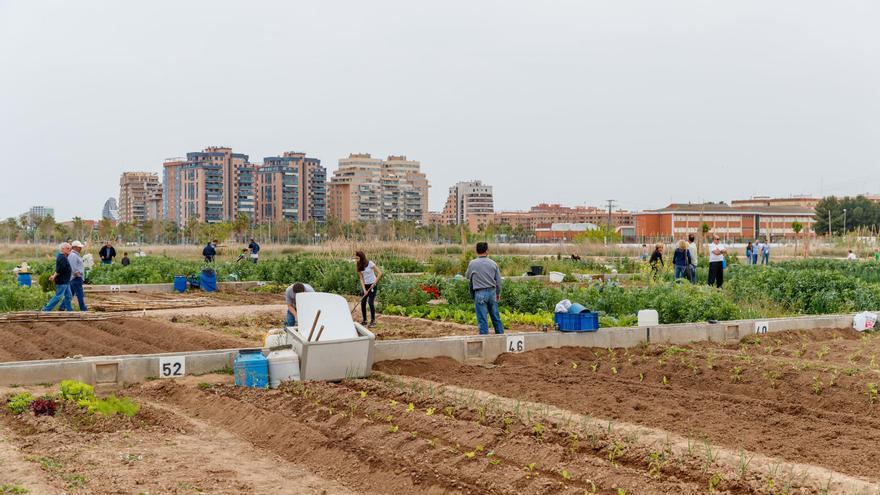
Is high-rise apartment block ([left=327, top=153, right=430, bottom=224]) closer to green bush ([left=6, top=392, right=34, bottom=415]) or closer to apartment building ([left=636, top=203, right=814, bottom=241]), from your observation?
apartment building ([left=636, top=203, right=814, bottom=241])

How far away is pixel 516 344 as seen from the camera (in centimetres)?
1349

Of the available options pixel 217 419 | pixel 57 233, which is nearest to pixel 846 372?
pixel 217 419

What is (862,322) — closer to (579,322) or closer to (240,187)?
(579,322)

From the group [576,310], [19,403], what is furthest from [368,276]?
[19,403]

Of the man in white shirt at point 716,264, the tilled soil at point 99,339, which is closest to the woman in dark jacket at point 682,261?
the man in white shirt at point 716,264

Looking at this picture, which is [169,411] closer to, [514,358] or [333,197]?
[514,358]

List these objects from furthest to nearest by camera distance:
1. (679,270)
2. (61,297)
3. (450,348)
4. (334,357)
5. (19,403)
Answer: (679,270) < (61,297) < (450,348) < (334,357) < (19,403)

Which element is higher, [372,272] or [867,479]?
[372,272]

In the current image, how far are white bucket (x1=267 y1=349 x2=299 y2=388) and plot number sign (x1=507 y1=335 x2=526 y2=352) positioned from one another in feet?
11.9

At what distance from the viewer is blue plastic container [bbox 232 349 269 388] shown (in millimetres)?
10797

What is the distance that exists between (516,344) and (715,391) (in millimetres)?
3524

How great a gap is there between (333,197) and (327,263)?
15484 cm

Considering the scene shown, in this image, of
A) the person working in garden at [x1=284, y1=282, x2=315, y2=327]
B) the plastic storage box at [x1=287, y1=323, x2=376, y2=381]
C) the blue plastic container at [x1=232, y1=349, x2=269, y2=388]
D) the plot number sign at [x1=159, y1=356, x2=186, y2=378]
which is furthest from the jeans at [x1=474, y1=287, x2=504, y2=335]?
the plot number sign at [x1=159, y1=356, x2=186, y2=378]

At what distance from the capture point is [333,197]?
182m
